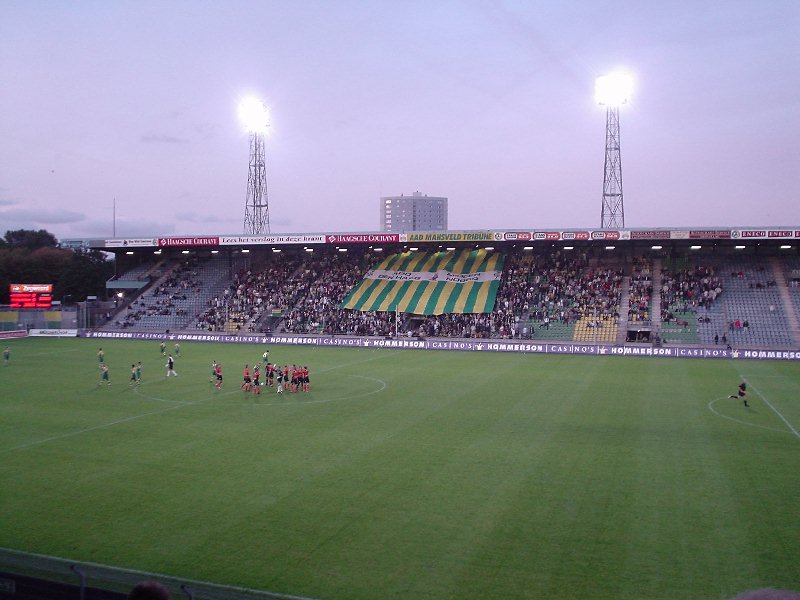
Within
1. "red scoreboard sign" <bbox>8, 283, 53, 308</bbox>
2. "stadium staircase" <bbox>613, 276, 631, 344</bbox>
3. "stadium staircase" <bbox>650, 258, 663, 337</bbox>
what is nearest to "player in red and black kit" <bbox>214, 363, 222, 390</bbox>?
"stadium staircase" <bbox>613, 276, 631, 344</bbox>

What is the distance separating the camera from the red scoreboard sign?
2301 inches

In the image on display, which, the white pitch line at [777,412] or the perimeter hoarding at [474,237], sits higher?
the perimeter hoarding at [474,237]

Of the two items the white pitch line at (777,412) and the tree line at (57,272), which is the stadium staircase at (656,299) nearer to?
the white pitch line at (777,412)

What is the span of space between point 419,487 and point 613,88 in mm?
51995

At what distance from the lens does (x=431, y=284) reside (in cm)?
6200

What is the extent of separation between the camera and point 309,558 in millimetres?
11469

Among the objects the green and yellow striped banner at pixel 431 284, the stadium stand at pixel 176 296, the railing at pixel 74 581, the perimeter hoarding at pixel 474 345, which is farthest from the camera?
the stadium stand at pixel 176 296

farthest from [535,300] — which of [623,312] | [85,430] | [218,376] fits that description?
[85,430]

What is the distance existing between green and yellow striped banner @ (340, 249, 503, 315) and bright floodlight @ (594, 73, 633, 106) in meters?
17.9

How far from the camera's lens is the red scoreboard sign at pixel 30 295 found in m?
58.4

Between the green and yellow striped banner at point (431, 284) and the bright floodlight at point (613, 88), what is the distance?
17.9 metres

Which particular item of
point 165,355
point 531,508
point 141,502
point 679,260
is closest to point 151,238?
point 165,355

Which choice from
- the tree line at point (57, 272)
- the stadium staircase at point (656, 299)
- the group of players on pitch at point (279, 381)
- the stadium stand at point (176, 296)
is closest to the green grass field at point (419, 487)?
the group of players on pitch at point (279, 381)

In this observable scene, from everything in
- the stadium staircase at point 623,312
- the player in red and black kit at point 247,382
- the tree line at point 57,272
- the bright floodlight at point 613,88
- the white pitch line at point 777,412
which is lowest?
the white pitch line at point 777,412
